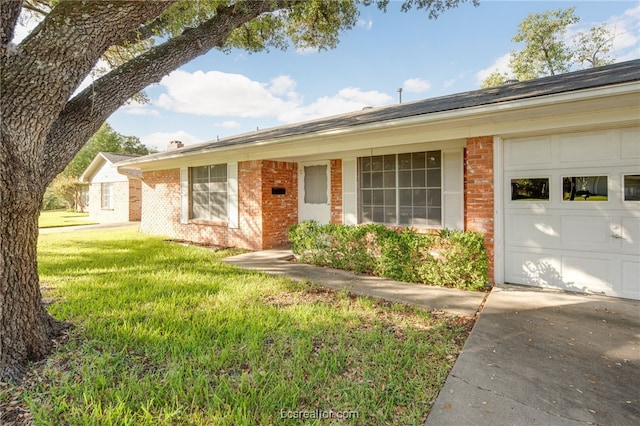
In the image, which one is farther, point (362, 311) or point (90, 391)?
point (362, 311)

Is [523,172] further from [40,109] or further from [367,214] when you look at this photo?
[40,109]

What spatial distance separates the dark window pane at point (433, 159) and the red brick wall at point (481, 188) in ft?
4.33

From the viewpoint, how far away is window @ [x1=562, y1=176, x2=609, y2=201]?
4363 mm

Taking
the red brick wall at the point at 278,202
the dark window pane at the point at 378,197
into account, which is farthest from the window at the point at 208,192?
the dark window pane at the point at 378,197

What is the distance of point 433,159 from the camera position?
6691 millimetres

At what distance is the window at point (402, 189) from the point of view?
22.0ft

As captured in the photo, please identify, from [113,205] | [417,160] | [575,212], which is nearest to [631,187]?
[575,212]

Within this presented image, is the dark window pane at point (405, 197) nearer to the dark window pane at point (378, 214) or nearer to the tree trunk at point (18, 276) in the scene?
the dark window pane at point (378, 214)

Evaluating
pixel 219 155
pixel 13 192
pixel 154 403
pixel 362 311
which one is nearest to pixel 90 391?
pixel 154 403

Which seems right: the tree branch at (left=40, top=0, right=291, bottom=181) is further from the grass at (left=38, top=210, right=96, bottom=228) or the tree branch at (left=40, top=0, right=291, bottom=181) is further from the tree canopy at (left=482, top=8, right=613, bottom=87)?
the tree canopy at (left=482, top=8, right=613, bottom=87)

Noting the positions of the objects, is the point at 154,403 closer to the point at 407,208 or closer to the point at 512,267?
the point at 512,267

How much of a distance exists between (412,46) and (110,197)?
19212mm

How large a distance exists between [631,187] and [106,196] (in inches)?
932

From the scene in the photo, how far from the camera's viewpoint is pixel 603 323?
3.54 m
